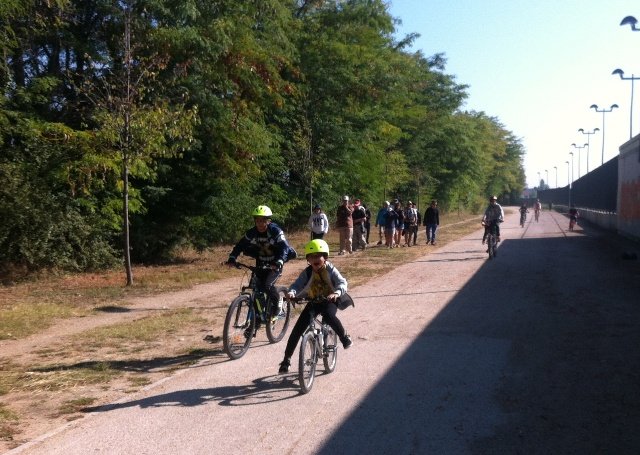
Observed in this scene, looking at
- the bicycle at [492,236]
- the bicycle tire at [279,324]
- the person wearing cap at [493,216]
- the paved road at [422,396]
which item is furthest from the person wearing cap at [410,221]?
the bicycle tire at [279,324]

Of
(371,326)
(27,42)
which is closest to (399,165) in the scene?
(27,42)

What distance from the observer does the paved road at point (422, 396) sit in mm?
5332

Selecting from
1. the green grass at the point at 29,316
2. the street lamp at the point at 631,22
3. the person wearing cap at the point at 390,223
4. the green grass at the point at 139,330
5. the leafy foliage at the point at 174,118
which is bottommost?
the green grass at the point at 139,330

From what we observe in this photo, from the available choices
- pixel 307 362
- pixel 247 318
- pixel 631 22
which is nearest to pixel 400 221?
pixel 631 22

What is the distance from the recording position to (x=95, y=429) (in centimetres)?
570

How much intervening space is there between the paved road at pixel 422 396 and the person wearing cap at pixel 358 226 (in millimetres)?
12416

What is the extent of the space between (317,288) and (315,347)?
60 cm

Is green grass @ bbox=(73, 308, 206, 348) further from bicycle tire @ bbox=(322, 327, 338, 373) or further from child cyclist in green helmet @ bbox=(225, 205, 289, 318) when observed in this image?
bicycle tire @ bbox=(322, 327, 338, 373)

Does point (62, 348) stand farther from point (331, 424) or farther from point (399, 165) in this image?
point (399, 165)

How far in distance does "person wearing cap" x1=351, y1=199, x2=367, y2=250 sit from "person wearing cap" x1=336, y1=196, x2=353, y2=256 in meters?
1.09

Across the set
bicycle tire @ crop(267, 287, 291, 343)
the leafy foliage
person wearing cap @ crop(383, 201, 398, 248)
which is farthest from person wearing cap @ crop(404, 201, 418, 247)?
bicycle tire @ crop(267, 287, 291, 343)

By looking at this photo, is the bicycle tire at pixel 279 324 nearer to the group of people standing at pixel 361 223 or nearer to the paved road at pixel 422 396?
the paved road at pixel 422 396

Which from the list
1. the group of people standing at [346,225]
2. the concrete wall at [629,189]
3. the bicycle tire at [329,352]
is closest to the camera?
the bicycle tire at [329,352]

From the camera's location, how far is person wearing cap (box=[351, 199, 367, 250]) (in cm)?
2406
